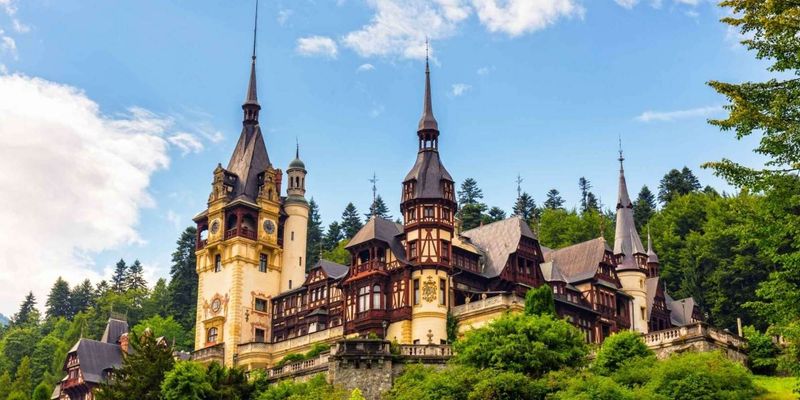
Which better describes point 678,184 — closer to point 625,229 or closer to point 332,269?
point 625,229

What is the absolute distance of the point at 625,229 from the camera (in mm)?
78938

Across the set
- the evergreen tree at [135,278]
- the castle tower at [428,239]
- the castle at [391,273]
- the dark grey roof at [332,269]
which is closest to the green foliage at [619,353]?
the castle at [391,273]

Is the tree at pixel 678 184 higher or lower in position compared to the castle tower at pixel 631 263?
higher

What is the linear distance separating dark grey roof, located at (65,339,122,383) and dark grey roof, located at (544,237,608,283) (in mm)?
34831

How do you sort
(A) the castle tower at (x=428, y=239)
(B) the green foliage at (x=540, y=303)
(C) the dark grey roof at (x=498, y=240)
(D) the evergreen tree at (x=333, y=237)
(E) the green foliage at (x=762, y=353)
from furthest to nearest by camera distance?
(D) the evergreen tree at (x=333, y=237) → (C) the dark grey roof at (x=498, y=240) → (A) the castle tower at (x=428, y=239) → (B) the green foliage at (x=540, y=303) → (E) the green foliage at (x=762, y=353)

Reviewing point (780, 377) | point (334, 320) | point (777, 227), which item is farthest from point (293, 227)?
point (777, 227)

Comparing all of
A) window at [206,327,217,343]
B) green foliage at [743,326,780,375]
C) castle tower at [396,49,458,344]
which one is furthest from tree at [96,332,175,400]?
green foliage at [743,326,780,375]

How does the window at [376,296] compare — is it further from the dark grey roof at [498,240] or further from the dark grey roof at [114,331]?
the dark grey roof at [114,331]

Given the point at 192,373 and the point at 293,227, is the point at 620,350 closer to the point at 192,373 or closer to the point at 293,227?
the point at 192,373

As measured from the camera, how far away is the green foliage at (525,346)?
153 feet

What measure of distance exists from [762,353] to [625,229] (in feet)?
94.3

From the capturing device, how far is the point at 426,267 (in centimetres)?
6397

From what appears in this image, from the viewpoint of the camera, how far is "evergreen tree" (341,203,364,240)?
122 m

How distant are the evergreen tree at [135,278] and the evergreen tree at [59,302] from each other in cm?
810
